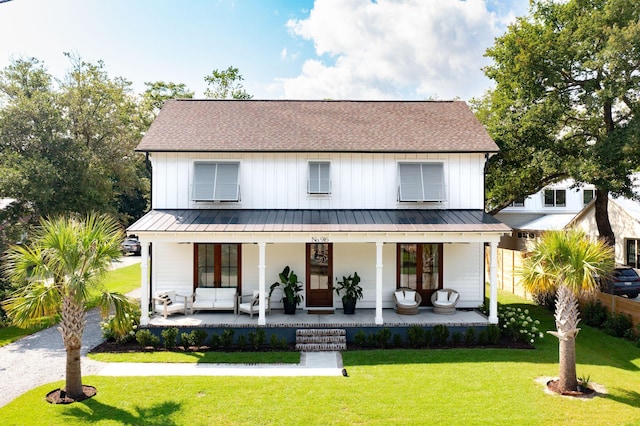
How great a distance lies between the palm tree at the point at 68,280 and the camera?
8.08m

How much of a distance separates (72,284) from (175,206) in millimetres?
6525

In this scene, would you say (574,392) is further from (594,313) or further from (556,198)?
(556,198)

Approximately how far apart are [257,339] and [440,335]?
17.6 ft

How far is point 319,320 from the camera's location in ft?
42.0

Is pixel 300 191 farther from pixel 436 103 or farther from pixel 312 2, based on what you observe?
pixel 312 2

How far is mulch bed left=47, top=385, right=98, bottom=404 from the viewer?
820cm

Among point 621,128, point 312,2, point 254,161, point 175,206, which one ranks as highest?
point 312,2

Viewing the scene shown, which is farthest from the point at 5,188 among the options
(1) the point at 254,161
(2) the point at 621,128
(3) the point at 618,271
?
(3) the point at 618,271

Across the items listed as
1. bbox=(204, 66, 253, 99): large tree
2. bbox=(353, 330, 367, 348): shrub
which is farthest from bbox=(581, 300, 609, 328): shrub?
bbox=(204, 66, 253, 99): large tree

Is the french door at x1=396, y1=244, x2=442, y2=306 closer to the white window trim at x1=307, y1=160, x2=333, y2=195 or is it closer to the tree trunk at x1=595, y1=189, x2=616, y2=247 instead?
the white window trim at x1=307, y1=160, x2=333, y2=195

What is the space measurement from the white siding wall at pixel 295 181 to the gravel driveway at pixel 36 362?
417 cm

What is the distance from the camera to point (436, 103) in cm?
1766

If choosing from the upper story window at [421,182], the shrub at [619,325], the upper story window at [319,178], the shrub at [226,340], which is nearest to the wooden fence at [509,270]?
the shrub at [619,325]

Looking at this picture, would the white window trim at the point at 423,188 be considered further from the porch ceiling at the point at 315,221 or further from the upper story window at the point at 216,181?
the upper story window at the point at 216,181
